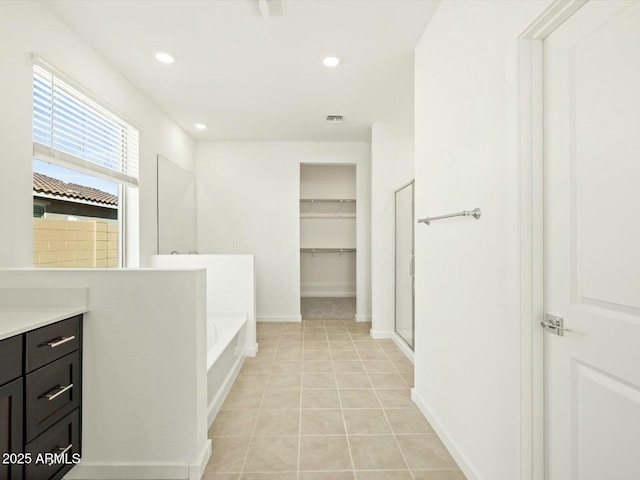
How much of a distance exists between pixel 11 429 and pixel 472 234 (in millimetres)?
2067

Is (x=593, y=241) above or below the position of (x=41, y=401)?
above

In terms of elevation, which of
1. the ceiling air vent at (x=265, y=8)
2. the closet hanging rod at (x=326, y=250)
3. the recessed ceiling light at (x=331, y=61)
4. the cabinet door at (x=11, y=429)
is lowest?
the cabinet door at (x=11, y=429)

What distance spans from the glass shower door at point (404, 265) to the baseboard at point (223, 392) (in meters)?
1.70

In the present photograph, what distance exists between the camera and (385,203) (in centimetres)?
397

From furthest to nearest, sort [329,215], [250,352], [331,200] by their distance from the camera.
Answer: [329,215] → [331,200] → [250,352]

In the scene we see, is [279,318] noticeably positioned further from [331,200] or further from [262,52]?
[262,52]

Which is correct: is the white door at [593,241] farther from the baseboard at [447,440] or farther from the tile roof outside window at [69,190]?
the tile roof outside window at [69,190]

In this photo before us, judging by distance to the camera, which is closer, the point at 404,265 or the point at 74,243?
the point at 74,243

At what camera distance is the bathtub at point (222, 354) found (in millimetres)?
2190

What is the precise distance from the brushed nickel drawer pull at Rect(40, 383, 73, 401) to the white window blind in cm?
135

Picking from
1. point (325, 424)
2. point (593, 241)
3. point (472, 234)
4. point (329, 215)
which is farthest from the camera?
point (329, 215)

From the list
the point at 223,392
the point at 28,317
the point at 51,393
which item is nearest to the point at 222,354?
the point at 223,392

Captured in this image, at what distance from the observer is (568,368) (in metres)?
1.10

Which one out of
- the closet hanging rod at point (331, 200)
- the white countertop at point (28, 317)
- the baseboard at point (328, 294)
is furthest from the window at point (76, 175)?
the baseboard at point (328, 294)
